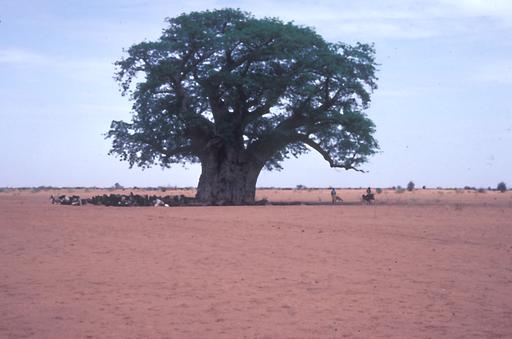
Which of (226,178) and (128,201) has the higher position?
(226,178)

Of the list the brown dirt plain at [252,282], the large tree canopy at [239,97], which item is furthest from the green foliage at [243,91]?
the brown dirt plain at [252,282]

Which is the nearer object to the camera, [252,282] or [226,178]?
[252,282]

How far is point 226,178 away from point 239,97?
14.1ft

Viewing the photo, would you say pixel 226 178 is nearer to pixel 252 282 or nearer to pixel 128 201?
pixel 128 201

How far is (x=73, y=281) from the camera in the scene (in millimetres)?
10516

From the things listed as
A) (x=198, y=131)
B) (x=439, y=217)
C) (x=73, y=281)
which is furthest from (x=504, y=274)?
(x=198, y=131)

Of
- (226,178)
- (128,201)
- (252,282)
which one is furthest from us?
(226,178)

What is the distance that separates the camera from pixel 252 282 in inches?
420

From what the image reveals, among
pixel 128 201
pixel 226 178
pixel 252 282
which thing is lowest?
pixel 252 282

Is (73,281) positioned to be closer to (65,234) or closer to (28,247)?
(28,247)

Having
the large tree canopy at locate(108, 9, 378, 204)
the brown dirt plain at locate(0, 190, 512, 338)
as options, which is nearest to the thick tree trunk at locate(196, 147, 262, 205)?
the large tree canopy at locate(108, 9, 378, 204)

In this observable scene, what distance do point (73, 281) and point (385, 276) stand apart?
510cm

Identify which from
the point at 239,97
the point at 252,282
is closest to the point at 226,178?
the point at 239,97

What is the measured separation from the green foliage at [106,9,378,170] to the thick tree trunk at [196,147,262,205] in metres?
0.49
